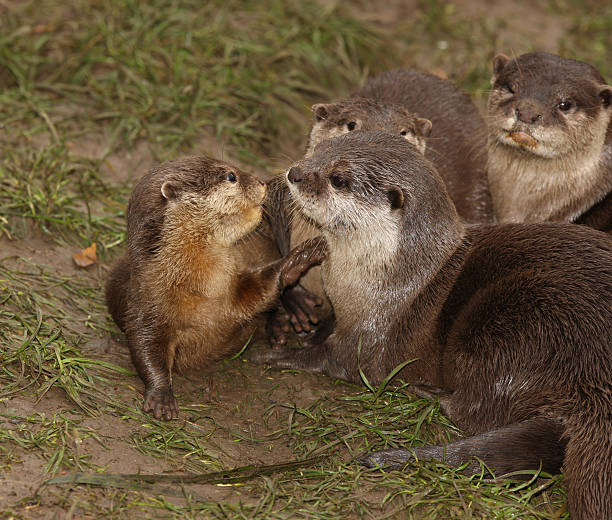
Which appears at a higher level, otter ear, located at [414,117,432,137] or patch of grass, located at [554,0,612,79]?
otter ear, located at [414,117,432,137]

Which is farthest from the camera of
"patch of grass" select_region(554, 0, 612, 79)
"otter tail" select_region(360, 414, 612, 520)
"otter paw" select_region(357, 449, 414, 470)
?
"patch of grass" select_region(554, 0, 612, 79)

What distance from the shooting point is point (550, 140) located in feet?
12.5

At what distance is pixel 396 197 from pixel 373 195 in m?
0.08

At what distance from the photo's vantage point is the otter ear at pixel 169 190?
3268 millimetres

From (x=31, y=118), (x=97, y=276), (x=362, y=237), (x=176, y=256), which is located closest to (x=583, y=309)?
(x=362, y=237)

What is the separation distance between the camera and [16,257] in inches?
153

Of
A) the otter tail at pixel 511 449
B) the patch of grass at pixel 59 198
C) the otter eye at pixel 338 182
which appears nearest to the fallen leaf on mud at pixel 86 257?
the patch of grass at pixel 59 198

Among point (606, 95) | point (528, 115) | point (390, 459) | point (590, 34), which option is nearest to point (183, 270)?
point (390, 459)

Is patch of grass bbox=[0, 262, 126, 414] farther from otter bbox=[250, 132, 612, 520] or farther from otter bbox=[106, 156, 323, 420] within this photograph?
otter bbox=[250, 132, 612, 520]

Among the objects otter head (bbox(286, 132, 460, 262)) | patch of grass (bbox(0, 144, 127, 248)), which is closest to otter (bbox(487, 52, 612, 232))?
otter head (bbox(286, 132, 460, 262))

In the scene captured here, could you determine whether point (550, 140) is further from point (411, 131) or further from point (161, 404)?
point (161, 404)

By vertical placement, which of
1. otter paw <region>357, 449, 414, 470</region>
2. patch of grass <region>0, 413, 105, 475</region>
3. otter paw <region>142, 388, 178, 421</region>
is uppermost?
otter paw <region>357, 449, 414, 470</region>

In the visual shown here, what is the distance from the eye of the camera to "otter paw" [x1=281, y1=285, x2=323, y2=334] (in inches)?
151

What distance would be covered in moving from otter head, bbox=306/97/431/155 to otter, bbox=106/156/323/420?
2.05 ft
